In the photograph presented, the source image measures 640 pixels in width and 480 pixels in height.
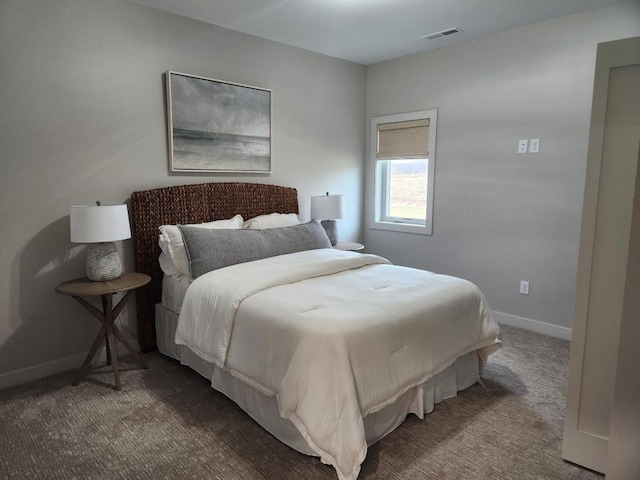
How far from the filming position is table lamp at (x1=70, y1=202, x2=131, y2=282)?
2518mm

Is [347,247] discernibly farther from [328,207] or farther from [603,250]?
[603,250]

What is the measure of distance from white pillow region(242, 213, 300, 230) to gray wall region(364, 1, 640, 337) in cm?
143

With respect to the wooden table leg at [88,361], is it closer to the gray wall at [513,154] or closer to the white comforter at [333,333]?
the white comforter at [333,333]

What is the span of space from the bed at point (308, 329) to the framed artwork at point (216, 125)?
309 mm

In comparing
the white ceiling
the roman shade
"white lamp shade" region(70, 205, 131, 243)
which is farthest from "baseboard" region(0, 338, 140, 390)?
the roman shade

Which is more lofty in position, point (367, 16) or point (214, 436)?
point (367, 16)

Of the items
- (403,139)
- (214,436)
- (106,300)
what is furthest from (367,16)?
(214,436)

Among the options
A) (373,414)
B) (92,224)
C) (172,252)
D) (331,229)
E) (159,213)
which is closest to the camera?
(373,414)

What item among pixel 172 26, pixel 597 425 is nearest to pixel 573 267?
pixel 597 425

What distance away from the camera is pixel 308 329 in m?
1.90

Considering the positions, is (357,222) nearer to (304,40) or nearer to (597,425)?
(304,40)

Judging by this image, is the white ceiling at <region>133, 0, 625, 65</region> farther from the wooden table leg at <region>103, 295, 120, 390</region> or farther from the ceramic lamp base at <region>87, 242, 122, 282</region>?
the wooden table leg at <region>103, 295, 120, 390</region>

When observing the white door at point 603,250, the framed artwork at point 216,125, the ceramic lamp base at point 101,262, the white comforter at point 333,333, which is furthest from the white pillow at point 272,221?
the white door at point 603,250

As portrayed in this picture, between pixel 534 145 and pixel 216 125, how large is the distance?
2591 millimetres
